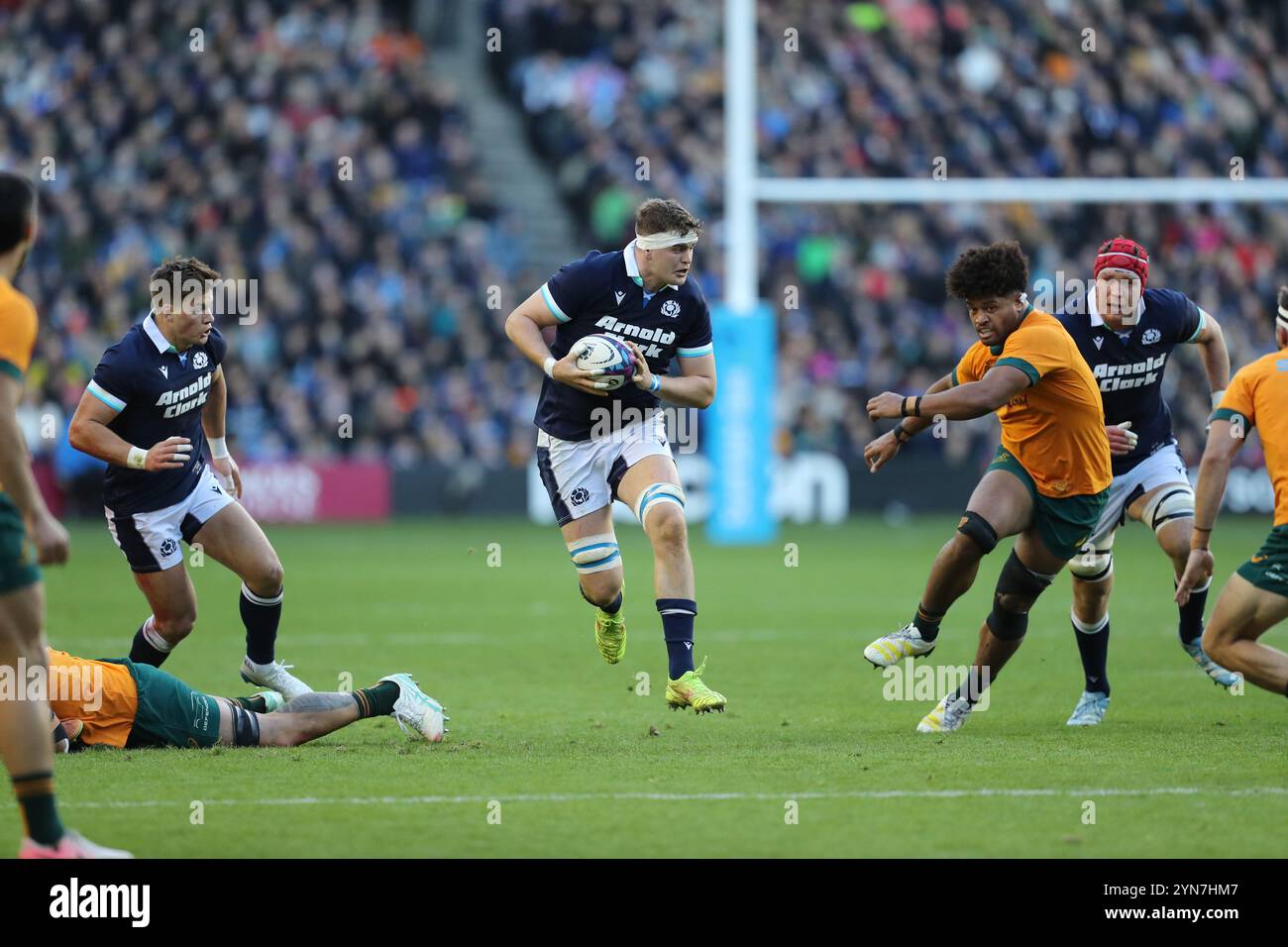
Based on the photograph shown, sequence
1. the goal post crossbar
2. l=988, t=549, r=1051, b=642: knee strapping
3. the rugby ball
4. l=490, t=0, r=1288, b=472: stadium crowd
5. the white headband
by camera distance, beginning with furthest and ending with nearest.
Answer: l=490, t=0, r=1288, b=472: stadium crowd < the goal post crossbar < the white headband < the rugby ball < l=988, t=549, r=1051, b=642: knee strapping

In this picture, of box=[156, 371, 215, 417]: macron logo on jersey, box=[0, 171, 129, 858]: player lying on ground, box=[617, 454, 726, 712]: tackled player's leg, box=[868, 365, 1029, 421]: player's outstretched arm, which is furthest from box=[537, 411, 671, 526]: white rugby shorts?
box=[0, 171, 129, 858]: player lying on ground

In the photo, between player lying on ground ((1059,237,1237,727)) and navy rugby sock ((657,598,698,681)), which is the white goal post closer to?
player lying on ground ((1059,237,1237,727))

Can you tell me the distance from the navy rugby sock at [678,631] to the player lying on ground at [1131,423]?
1977 mm

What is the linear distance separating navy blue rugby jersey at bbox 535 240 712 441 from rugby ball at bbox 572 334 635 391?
0.36 meters

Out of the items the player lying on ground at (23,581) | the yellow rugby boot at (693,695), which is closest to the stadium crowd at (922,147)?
the yellow rugby boot at (693,695)

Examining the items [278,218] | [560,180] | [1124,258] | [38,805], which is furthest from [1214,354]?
[560,180]

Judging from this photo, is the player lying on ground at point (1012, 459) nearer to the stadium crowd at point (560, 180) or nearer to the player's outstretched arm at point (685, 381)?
the player's outstretched arm at point (685, 381)

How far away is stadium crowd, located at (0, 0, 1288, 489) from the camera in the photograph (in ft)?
79.7

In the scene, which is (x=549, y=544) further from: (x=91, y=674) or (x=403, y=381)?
(x=91, y=674)

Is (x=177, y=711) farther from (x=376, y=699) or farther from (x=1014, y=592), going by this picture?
(x=1014, y=592)

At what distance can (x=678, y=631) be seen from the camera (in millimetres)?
8203

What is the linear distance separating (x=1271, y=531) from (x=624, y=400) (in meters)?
3.33

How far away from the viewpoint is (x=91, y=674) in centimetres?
726

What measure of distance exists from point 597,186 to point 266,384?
19.7 ft
